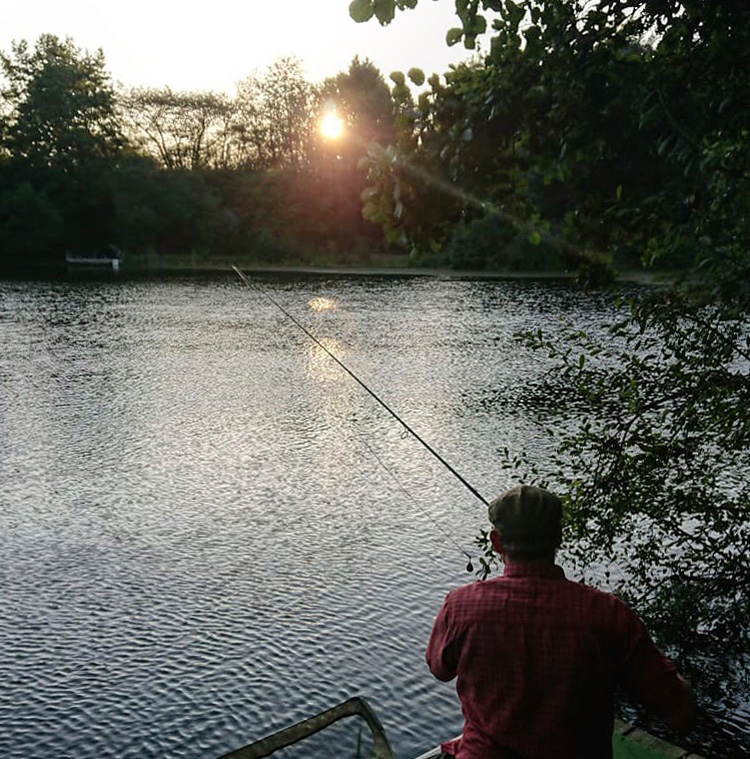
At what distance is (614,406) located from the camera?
730cm

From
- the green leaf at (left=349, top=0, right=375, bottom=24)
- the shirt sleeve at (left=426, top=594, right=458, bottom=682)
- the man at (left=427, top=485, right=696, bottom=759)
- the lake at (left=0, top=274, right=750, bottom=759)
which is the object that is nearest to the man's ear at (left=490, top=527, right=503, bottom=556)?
the man at (left=427, top=485, right=696, bottom=759)

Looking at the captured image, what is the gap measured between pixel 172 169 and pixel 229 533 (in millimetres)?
77460

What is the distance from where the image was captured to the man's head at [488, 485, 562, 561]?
2785mm

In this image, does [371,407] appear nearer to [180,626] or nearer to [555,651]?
[180,626]

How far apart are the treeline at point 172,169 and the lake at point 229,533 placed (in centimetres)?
5455

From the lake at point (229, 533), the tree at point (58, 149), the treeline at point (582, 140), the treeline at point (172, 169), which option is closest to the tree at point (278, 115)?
the treeline at point (172, 169)

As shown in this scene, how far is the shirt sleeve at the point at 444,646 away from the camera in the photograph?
2938 mm

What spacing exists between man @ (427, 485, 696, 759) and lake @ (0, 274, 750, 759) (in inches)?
51.2

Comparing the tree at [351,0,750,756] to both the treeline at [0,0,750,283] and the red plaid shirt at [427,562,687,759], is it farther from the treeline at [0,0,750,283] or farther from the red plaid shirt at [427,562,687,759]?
the red plaid shirt at [427,562,687,759]

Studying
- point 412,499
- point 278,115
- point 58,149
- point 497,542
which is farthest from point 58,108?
point 497,542

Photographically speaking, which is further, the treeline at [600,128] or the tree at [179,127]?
the tree at [179,127]

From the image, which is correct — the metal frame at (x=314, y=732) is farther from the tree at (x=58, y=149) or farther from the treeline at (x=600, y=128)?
the tree at (x=58, y=149)

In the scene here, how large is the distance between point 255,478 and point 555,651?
444 inches

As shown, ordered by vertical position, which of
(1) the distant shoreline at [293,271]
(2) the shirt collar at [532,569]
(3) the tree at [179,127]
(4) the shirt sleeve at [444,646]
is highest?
(3) the tree at [179,127]
